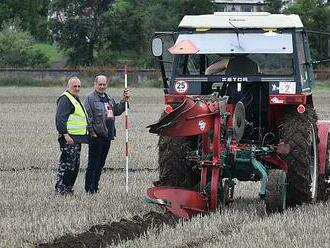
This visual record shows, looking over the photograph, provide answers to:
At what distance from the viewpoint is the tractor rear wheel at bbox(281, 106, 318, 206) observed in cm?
1048

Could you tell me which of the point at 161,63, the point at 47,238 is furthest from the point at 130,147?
the point at 47,238

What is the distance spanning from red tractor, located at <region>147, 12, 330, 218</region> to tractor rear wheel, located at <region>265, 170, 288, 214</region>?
1cm

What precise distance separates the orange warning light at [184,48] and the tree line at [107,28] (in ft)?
203

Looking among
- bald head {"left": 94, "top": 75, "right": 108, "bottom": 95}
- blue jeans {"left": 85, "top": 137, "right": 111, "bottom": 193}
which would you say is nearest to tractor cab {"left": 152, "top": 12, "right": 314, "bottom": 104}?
bald head {"left": 94, "top": 75, "right": 108, "bottom": 95}

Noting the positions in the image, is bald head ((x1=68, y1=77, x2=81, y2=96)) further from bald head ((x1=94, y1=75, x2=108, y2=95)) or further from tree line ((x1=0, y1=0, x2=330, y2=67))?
tree line ((x1=0, y1=0, x2=330, y2=67))

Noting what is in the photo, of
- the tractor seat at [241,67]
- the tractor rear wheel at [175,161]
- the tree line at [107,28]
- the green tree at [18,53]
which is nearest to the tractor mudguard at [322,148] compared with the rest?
the tractor seat at [241,67]

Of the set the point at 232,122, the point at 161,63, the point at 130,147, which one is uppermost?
the point at 161,63

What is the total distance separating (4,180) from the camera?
13984mm

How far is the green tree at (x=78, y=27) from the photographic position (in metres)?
76.6

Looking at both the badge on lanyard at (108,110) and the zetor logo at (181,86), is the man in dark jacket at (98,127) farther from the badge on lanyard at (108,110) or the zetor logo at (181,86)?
the zetor logo at (181,86)

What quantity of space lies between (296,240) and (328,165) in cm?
411

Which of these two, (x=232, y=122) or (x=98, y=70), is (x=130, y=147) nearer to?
(x=232, y=122)

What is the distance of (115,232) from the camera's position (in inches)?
349

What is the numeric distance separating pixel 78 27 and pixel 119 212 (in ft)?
222
